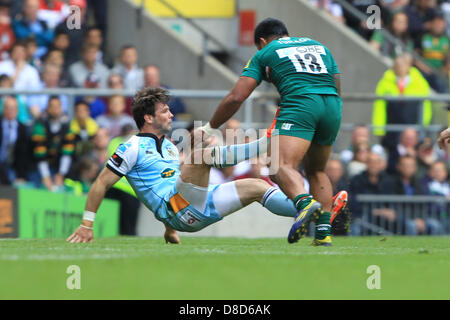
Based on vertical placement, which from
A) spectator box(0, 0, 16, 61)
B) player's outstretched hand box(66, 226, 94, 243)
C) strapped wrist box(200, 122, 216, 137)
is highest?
spectator box(0, 0, 16, 61)

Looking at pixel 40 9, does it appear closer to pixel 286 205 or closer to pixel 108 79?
pixel 108 79

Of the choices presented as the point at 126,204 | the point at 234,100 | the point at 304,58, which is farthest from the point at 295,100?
the point at 126,204

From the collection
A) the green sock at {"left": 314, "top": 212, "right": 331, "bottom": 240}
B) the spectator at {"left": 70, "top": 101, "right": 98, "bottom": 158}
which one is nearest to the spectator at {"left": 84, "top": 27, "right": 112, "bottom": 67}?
the spectator at {"left": 70, "top": 101, "right": 98, "bottom": 158}

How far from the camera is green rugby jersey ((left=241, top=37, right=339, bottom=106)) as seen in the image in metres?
9.23

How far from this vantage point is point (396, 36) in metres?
19.7

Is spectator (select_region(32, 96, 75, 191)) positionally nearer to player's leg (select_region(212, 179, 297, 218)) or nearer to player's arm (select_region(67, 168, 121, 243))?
player's arm (select_region(67, 168, 121, 243))

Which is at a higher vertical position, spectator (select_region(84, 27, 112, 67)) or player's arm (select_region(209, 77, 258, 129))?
spectator (select_region(84, 27, 112, 67))

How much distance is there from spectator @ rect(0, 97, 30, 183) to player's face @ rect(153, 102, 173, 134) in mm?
5235

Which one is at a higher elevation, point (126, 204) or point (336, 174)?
point (336, 174)

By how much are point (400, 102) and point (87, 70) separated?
5142mm

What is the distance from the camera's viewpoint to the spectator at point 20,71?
1617 centimetres

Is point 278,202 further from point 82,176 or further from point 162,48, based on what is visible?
point 162,48

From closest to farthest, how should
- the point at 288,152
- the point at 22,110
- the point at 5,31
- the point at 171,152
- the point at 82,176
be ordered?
1. the point at 288,152
2. the point at 171,152
3. the point at 82,176
4. the point at 22,110
5. the point at 5,31

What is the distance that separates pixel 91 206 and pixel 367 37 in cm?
1194
